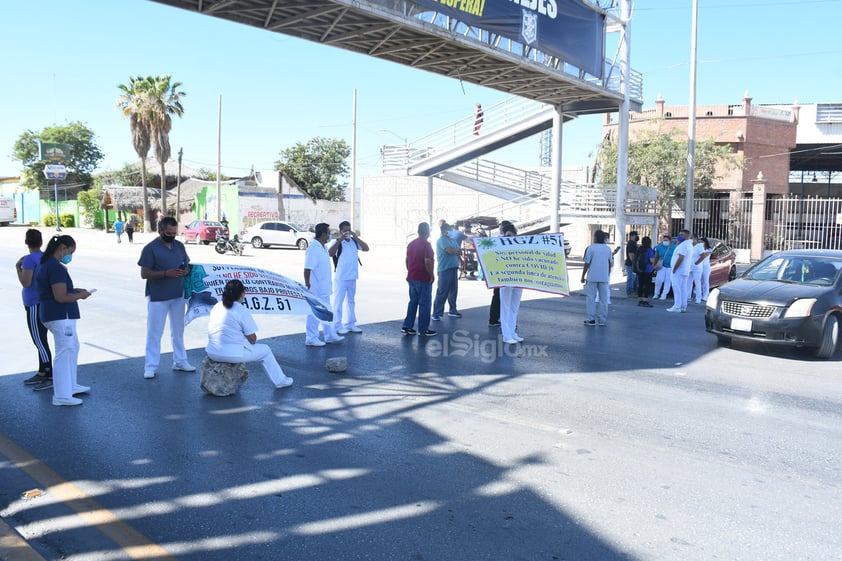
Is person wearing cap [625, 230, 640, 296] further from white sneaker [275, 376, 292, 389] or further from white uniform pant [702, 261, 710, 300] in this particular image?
white sneaker [275, 376, 292, 389]

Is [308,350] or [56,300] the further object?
[308,350]

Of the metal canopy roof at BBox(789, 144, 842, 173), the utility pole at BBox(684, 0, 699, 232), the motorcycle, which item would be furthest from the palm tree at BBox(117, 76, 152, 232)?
the metal canopy roof at BBox(789, 144, 842, 173)

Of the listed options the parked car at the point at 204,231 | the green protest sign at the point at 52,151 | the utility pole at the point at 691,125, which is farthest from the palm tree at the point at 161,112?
the utility pole at the point at 691,125

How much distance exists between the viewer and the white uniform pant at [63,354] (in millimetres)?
6457

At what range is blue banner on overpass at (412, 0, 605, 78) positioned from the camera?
1639 centimetres

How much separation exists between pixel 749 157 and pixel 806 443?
31645 mm

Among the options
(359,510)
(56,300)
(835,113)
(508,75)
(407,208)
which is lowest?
(359,510)

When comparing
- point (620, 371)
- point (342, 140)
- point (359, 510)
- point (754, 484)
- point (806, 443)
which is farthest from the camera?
point (342, 140)

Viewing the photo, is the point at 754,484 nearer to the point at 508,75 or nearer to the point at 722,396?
the point at 722,396

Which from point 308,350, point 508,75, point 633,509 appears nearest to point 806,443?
point 633,509

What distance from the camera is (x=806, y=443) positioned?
579 centimetres

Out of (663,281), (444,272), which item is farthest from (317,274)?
(663,281)

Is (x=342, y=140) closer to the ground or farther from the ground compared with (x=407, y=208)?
farther from the ground

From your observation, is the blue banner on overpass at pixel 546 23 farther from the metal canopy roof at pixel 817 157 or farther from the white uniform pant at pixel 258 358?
the metal canopy roof at pixel 817 157
